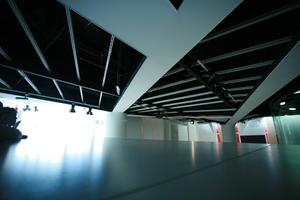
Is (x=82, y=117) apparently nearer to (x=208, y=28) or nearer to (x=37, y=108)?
(x=37, y=108)

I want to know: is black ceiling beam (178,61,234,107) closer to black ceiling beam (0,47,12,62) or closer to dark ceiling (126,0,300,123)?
dark ceiling (126,0,300,123)

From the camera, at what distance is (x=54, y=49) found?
3279 mm

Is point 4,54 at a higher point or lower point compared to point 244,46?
lower

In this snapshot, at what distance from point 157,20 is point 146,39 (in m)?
0.39

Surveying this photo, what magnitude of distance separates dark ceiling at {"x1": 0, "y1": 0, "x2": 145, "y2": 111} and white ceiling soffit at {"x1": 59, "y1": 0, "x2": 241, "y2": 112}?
1.22 ft

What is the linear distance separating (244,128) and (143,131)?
32.1 ft

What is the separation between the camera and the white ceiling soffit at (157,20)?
1663mm

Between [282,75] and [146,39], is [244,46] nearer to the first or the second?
[282,75]

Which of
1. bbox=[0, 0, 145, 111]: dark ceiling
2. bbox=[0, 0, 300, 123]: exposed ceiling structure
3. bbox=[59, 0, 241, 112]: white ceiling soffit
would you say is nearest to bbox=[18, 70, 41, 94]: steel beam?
bbox=[0, 0, 145, 111]: dark ceiling

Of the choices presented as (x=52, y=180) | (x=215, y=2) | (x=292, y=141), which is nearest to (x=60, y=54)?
(x=215, y=2)

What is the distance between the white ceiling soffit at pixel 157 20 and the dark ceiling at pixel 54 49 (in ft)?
1.22

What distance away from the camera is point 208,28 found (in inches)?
77.0

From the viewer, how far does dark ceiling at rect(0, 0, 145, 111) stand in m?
2.37

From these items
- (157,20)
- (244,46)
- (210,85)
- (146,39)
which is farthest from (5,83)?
(244,46)
